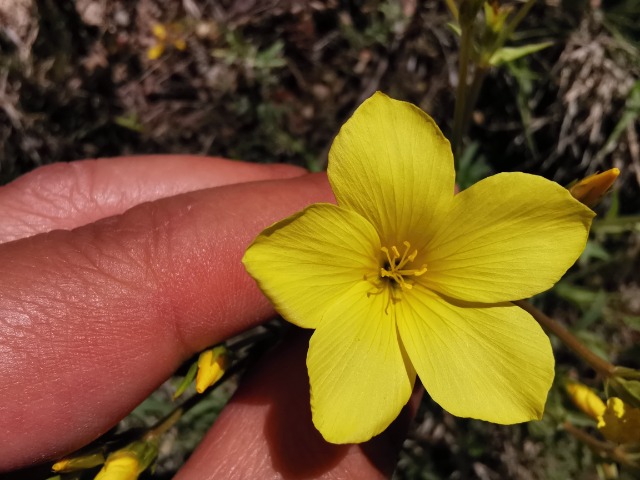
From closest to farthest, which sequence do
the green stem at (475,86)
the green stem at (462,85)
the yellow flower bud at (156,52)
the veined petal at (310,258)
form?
the veined petal at (310,258), the green stem at (462,85), the green stem at (475,86), the yellow flower bud at (156,52)

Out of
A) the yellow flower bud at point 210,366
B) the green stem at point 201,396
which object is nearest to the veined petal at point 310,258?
the yellow flower bud at point 210,366

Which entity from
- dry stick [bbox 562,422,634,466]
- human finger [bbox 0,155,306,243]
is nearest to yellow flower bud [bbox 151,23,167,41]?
human finger [bbox 0,155,306,243]

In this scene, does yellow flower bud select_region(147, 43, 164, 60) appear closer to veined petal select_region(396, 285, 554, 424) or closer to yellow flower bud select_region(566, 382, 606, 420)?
veined petal select_region(396, 285, 554, 424)

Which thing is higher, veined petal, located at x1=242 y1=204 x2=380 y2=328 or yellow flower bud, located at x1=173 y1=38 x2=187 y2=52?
yellow flower bud, located at x1=173 y1=38 x2=187 y2=52

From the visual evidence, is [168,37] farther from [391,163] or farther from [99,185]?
[391,163]

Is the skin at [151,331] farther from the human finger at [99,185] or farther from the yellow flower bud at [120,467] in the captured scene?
the yellow flower bud at [120,467]

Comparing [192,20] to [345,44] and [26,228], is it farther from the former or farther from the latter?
[26,228]
